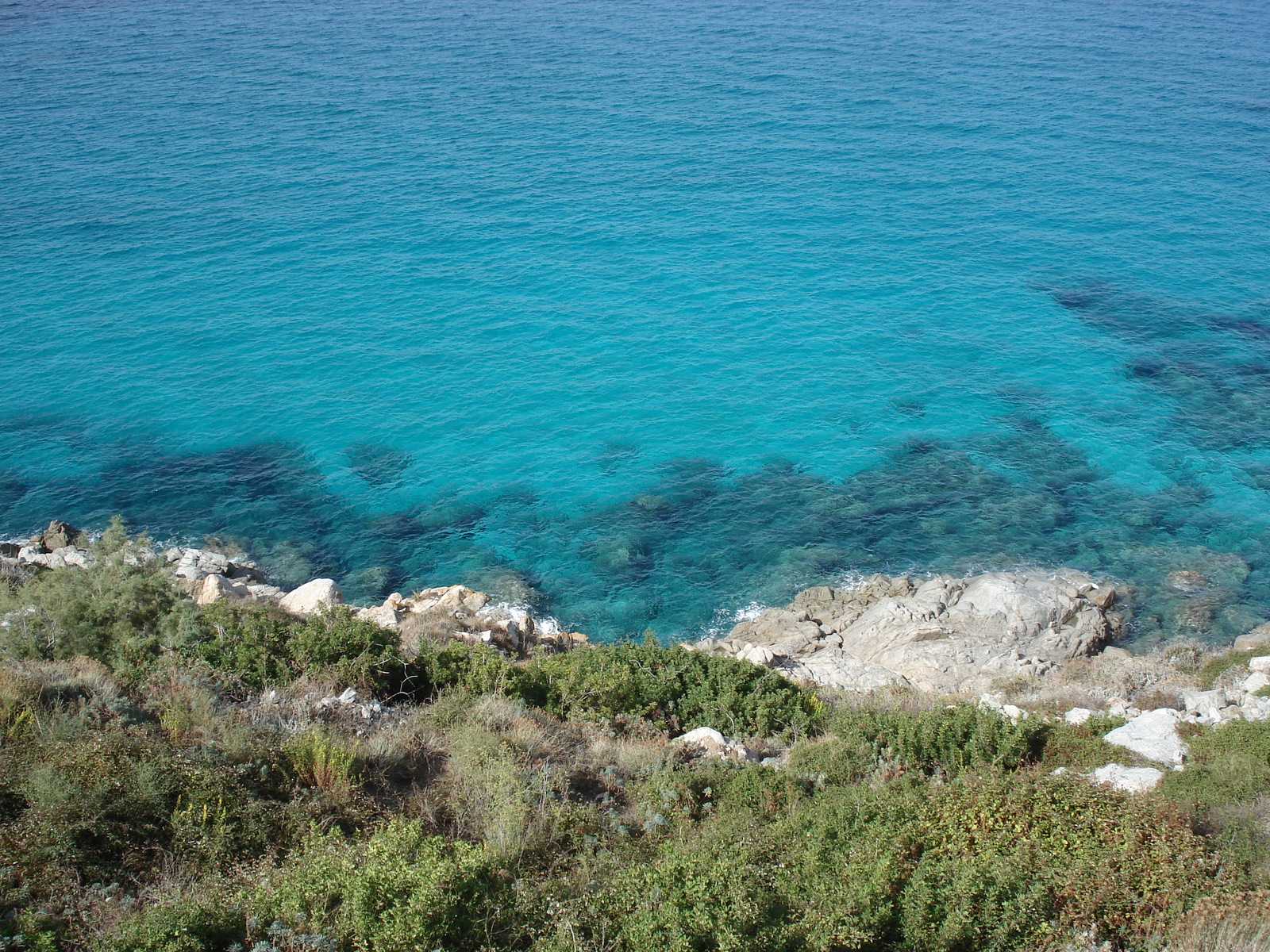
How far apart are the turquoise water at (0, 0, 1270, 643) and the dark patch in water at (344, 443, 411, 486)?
180 millimetres

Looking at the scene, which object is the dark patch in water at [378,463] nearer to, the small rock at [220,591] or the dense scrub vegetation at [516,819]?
the small rock at [220,591]

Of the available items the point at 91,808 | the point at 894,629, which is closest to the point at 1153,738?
the point at 894,629

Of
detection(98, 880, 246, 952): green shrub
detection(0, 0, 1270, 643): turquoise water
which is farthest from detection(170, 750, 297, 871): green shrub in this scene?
detection(0, 0, 1270, 643): turquoise water

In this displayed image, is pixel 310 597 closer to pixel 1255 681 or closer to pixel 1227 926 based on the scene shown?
pixel 1227 926

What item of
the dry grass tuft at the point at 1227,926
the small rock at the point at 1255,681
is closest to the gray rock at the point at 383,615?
the dry grass tuft at the point at 1227,926

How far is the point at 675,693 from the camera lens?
13875 mm

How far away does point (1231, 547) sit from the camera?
880 inches

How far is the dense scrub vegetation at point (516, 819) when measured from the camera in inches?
278

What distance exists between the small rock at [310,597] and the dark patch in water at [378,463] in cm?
664

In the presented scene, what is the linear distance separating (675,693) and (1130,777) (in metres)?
6.25

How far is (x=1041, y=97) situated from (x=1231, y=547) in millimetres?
39643

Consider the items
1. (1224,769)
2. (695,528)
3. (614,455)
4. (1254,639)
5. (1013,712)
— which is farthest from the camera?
(614,455)

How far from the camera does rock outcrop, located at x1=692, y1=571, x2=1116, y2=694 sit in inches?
709

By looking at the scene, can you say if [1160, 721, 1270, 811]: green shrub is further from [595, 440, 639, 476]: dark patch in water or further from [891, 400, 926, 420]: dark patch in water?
[891, 400, 926, 420]: dark patch in water
